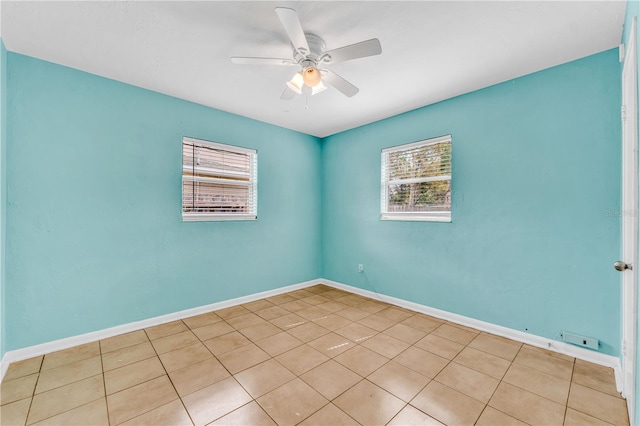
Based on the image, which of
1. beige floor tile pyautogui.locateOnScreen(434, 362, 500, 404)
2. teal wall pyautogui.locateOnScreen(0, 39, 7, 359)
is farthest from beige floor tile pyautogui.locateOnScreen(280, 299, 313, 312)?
teal wall pyautogui.locateOnScreen(0, 39, 7, 359)

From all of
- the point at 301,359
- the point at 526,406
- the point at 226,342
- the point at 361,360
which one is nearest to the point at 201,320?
the point at 226,342

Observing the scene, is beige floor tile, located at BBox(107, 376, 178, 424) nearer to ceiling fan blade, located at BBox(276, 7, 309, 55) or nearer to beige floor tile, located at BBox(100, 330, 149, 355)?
beige floor tile, located at BBox(100, 330, 149, 355)

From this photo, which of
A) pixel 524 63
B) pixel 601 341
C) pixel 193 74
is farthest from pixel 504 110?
pixel 193 74

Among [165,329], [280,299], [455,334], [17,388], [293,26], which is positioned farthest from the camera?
[280,299]

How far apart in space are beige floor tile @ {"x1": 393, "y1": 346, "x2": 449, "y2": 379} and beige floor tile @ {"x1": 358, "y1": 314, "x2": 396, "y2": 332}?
0.51 m

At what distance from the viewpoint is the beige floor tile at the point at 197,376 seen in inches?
76.2

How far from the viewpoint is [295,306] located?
11.9 feet

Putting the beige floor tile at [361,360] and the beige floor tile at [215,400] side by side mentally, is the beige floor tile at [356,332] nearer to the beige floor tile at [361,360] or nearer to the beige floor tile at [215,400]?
the beige floor tile at [361,360]

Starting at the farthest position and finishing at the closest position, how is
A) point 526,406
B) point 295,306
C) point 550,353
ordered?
1. point 295,306
2. point 550,353
3. point 526,406

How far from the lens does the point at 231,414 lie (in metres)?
1.67

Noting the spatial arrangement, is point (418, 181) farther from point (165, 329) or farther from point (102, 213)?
point (102, 213)

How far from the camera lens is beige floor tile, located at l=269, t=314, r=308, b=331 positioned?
9.82ft

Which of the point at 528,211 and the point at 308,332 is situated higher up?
the point at 528,211

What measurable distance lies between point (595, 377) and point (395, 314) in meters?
1.75
